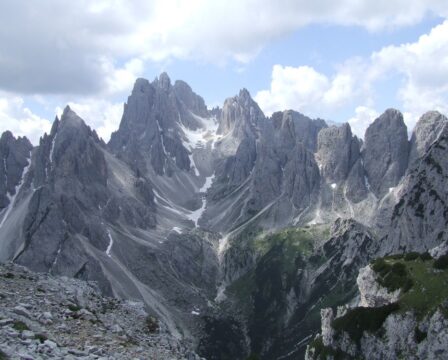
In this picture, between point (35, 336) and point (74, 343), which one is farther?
point (74, 343)

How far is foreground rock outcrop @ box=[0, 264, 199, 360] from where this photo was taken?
2441cm

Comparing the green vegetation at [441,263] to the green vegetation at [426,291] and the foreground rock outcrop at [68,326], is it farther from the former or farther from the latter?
the foreground rock outcrop at [68,326]

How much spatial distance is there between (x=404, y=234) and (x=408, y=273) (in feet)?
379

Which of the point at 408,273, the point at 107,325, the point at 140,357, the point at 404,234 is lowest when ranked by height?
the point at 140,357

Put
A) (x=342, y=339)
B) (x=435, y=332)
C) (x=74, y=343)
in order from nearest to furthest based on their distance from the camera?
(x=74, y=343) → (x=435, y=332) → (x=342, y=339)

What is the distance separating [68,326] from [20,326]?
481cm

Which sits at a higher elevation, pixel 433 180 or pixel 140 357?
pixel 433 180

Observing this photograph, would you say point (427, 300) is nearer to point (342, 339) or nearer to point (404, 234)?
point (342, 339)

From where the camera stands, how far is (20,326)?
27516 mm

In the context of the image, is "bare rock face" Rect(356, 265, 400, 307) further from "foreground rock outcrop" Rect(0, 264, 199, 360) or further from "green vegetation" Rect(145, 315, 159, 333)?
"green vegetation" Rect(145, 315, 159, 333)

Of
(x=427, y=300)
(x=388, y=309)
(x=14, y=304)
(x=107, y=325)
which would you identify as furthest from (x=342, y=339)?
(x=14, y=304)

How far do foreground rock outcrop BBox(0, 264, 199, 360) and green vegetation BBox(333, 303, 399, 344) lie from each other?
35034 mm

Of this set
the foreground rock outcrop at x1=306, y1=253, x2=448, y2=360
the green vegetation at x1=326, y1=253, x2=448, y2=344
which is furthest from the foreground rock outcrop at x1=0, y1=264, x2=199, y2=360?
the green vegetation at x1=326, y1=253, x2=448, y2=344

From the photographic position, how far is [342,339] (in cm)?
7562
